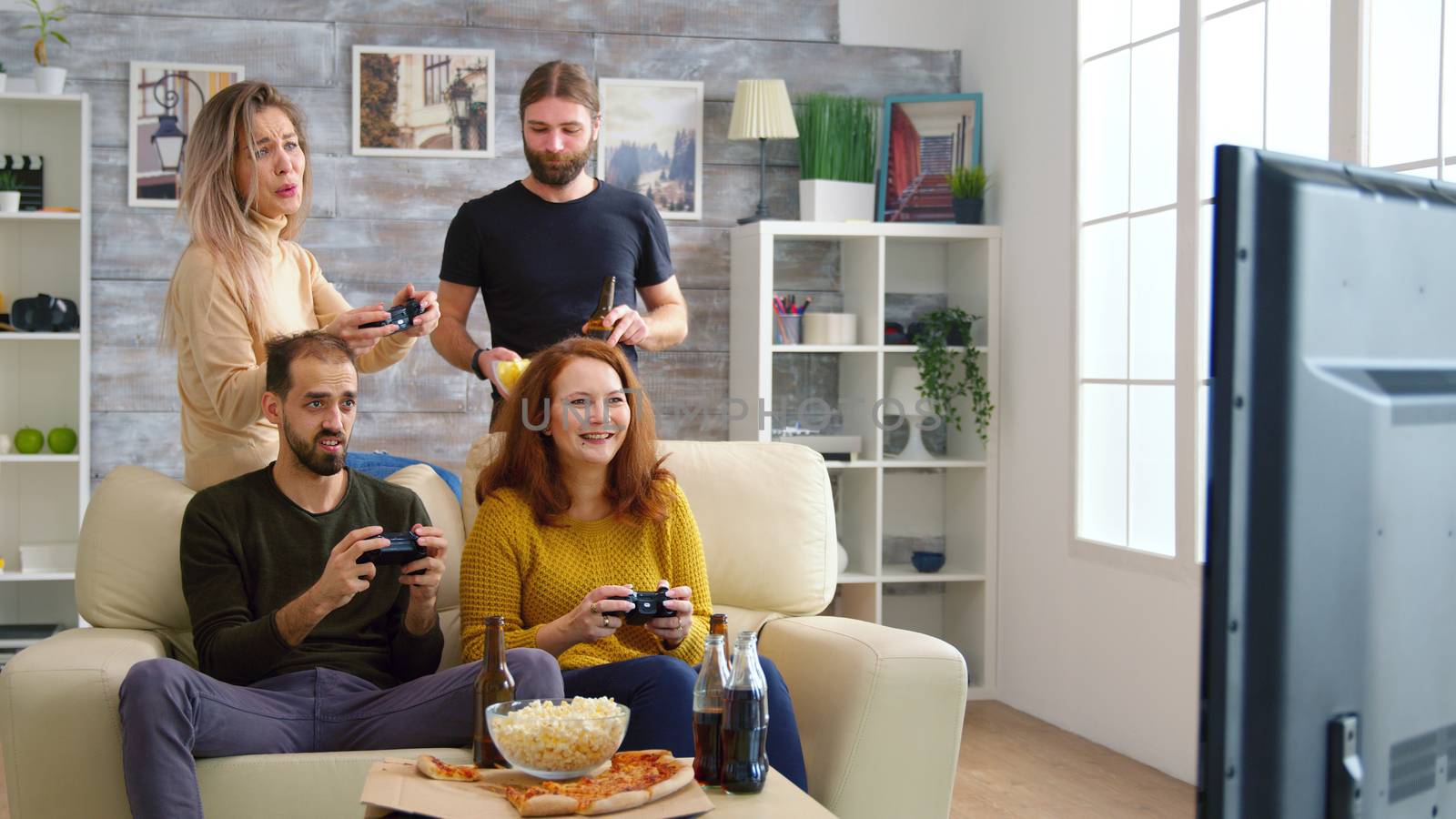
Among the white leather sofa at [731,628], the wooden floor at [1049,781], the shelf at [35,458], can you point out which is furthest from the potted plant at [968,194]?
the shelf at [35,458]

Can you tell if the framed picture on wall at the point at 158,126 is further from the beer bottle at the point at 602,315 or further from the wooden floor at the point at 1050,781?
the wooden floor at the point at 1050,781

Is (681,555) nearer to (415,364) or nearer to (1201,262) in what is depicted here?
(1201,262)

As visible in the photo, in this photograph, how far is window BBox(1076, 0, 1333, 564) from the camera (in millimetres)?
3393

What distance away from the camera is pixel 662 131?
4.90m

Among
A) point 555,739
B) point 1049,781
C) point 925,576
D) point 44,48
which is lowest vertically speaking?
point 1049,781

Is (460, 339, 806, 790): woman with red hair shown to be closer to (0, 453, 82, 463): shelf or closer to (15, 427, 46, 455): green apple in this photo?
(0, 453, 82, 463): shelf

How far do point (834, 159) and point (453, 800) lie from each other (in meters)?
3.55

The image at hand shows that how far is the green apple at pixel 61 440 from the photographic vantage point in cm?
448

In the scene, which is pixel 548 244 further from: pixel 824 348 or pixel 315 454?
pixel 824 348

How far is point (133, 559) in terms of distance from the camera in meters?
2.59

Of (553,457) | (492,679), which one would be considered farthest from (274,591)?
(492,679)

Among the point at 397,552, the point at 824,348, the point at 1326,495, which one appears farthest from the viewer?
the point at 824,348

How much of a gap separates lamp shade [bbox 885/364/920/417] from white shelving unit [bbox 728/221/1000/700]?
0.05 meters

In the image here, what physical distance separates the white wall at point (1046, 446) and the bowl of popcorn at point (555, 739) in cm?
242
